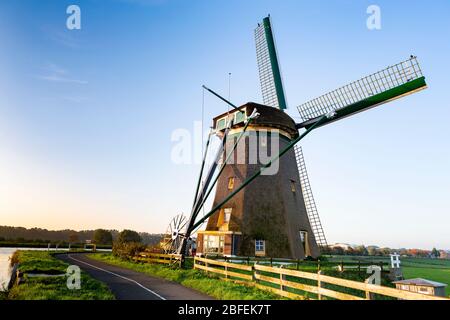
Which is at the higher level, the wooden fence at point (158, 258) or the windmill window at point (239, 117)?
the windmill window at point (239, 117)

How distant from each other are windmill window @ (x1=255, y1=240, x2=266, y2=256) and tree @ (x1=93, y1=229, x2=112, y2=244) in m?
42.0

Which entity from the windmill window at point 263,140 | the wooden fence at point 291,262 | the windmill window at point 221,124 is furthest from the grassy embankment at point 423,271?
the windmill window at point 221,124

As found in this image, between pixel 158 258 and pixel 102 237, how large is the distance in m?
38.0

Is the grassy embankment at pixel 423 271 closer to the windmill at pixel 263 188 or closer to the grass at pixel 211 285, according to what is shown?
the windmill at pixel 263 188

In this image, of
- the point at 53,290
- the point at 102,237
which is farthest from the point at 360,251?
the point at 53,290

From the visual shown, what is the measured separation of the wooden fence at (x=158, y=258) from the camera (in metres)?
18.2

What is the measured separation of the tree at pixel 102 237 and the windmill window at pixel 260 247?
42.0m

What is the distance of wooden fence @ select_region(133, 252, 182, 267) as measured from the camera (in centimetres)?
1825

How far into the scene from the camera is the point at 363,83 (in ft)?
68.4

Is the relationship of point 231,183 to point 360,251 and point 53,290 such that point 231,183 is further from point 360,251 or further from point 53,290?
point 360,251

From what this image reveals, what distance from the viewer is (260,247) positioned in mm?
19547

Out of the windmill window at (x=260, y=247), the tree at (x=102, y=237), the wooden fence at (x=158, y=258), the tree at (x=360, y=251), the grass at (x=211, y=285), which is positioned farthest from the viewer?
the tree at (x=360, y=251)
